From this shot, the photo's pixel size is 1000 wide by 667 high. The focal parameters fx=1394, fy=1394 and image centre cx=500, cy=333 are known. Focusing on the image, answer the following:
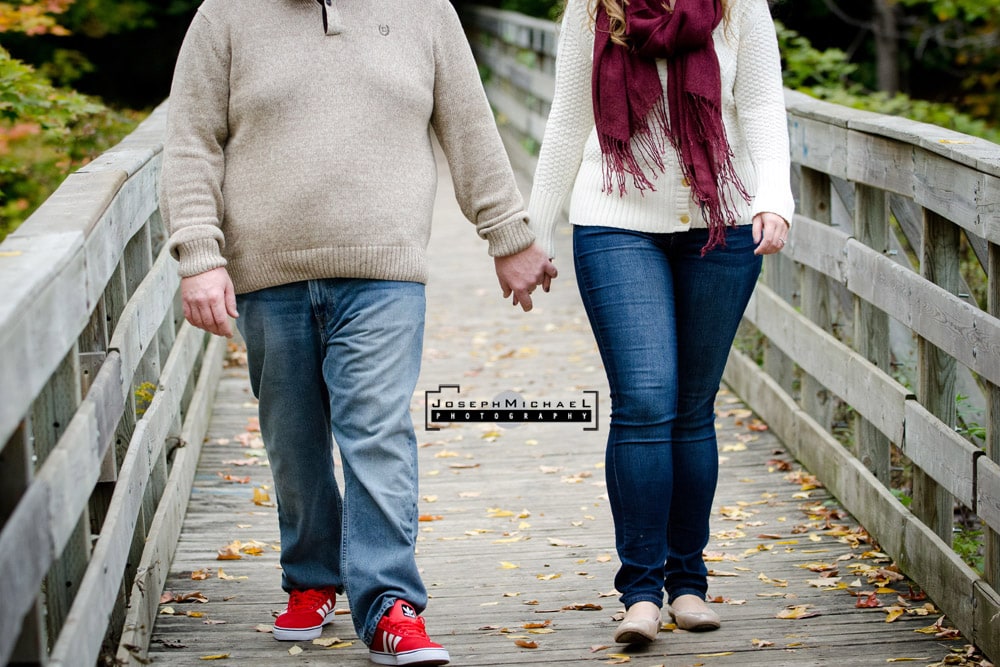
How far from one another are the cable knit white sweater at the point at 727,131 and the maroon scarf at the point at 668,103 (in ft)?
0.14

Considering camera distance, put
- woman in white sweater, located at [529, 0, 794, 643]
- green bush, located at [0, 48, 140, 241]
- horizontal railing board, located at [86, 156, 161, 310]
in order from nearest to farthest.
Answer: horizontal railing board, located at [86, 156, 161, 310]
woman in white sweater, located at [529, 0, 794, 643]
green bush, located at [0, 48, 140, 241]

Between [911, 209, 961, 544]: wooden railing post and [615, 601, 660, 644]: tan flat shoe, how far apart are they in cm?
101

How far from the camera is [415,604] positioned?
11.8ft

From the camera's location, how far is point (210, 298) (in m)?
3.40

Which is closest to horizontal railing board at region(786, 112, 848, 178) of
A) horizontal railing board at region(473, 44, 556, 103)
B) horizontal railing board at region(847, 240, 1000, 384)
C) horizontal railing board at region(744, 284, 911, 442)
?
horizontal railing board at region(847, 240, 1000, 384)

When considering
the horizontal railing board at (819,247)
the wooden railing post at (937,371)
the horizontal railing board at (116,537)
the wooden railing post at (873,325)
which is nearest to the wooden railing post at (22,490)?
the horizontal railing board at (116,537)

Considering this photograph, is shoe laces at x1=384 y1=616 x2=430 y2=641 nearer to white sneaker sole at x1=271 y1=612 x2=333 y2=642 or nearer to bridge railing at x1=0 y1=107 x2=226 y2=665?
white sneaker sole at x1=271 y1=612 x2=333 y2=642

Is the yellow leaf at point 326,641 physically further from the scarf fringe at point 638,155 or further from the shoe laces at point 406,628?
the scarf fringe at point 638,155

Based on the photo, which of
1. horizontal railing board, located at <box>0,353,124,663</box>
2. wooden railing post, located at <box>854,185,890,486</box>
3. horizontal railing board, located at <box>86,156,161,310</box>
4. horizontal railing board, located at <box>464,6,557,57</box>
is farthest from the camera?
horizontal railing board, located at <box>464,6,557,57</box>

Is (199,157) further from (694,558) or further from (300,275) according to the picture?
(694,558)

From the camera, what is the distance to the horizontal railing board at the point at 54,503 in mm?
2150

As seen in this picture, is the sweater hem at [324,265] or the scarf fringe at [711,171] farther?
the scarf fringe at [711,171]

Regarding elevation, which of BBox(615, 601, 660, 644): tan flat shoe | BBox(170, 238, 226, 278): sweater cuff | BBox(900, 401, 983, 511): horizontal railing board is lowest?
BBox(615, 601, 660, 644): tan flat shoe

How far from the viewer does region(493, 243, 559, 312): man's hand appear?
378cm
